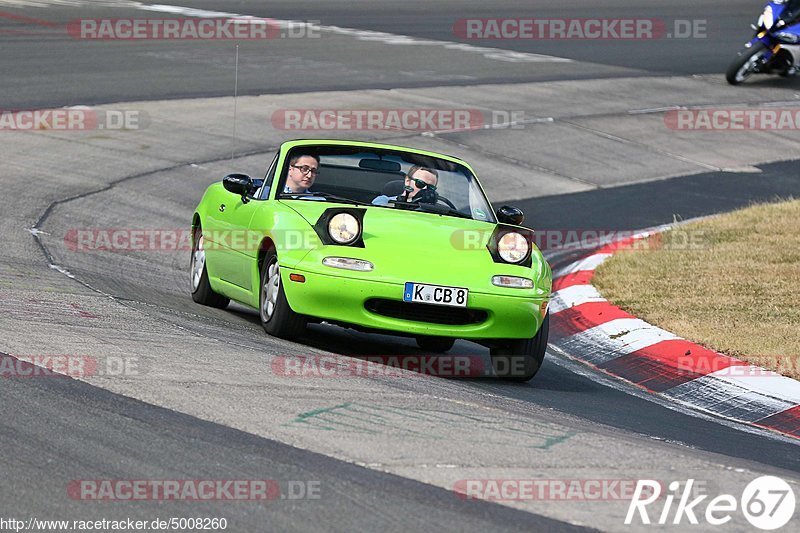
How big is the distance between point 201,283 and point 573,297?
3.01 m

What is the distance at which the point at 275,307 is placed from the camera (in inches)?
324

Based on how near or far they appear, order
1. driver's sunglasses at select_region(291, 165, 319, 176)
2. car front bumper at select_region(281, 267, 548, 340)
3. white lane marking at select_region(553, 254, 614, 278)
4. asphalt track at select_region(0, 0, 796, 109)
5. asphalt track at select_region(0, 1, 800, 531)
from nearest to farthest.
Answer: asphalt track at select_region(0, 1, 800, 531) < car front bumper at select_region(281, 267, 548, 340) < driver's sunglasses at select_region(291, 165, 319, 176) < white lane marking at select_region(553, 254, 614, 278) < asphalt track at select_region(0, 0, 796, 109)

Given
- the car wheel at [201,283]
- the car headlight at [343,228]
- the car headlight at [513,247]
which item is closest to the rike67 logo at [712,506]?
the car headlight at [513,247]

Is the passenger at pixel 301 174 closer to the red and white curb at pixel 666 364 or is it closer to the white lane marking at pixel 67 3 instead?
the red and white curb at pixel 666 364

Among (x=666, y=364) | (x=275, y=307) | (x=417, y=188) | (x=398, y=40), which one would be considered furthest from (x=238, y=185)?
(x=398, y=40)

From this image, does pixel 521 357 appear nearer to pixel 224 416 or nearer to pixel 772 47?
pixel 224 416

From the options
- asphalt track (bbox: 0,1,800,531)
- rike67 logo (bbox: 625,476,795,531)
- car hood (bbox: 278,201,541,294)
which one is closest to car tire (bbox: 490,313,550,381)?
asphalt track (bbox: 0,1,800,531)

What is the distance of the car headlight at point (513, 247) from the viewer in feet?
26.9

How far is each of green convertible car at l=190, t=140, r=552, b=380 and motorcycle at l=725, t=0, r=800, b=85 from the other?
1504 cm

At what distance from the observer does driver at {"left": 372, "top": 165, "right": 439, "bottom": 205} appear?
29.9 feet

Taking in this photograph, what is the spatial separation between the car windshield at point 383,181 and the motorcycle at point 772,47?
48.8 feet

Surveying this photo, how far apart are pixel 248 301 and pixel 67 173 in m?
6.02

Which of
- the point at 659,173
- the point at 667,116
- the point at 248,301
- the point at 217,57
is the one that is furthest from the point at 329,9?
the point at 248,301

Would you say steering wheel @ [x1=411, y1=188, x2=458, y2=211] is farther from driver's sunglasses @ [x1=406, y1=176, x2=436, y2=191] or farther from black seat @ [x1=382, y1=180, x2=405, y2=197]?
black seat @ [x1=382, y1=180, x2=405, y2=197]
